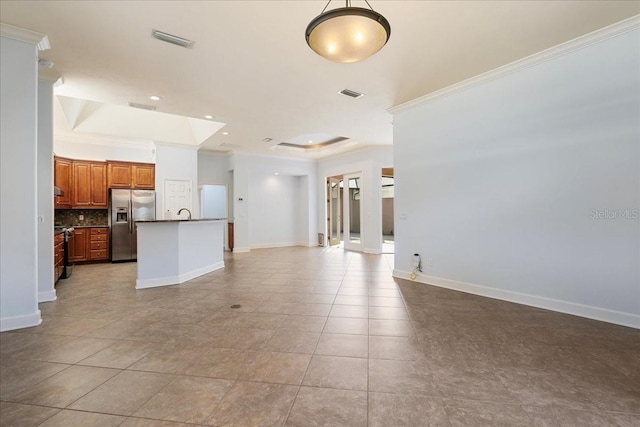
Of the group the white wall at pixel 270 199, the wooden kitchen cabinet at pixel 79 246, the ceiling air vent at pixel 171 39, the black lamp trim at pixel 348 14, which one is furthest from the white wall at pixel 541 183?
the wooden kitchen cabinet at pixel 79 246

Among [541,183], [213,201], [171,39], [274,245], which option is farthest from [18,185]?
[213,201]

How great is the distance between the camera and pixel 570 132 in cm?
318

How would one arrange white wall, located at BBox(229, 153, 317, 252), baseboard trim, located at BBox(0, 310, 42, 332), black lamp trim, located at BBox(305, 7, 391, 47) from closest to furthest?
1. black lamp trim, located at BBox(305, 7, 391, 47)
2. baseboard trim, located at BBox(0, 310, 42, 332)
3. white wall, located at BBox(229, 153, 317, 252)

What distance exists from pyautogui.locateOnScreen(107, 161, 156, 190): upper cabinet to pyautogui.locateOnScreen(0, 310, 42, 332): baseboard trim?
4.83m

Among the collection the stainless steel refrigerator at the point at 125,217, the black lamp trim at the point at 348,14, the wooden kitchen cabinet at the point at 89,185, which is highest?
the black lamp trim at the point at 348,14

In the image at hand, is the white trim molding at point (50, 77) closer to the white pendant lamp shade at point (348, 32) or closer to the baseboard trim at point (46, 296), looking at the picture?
the baseboard trim at point (46, 296)

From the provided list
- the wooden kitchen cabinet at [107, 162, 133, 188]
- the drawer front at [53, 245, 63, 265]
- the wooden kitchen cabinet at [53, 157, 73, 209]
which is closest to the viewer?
the drawer front at [53, 245, 63, 265]

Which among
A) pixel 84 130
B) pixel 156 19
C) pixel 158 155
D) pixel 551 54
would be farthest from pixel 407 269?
pixel 84 130

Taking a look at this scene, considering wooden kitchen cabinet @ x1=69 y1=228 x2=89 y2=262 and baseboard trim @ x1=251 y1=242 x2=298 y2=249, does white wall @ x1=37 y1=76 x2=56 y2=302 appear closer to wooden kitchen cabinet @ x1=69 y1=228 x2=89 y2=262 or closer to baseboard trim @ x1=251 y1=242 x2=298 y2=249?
wooden kitchen cabinet @ x1=69 y1=228 x2=89 y2=262

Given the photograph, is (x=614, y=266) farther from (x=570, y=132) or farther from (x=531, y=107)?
(x=531, y=107)

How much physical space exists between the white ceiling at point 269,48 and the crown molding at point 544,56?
0.08 m

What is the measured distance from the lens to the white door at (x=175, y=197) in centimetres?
755

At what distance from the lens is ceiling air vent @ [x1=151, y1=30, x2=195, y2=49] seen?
2.99 m

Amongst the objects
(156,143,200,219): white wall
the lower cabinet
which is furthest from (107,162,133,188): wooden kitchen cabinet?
the lower cabinet
